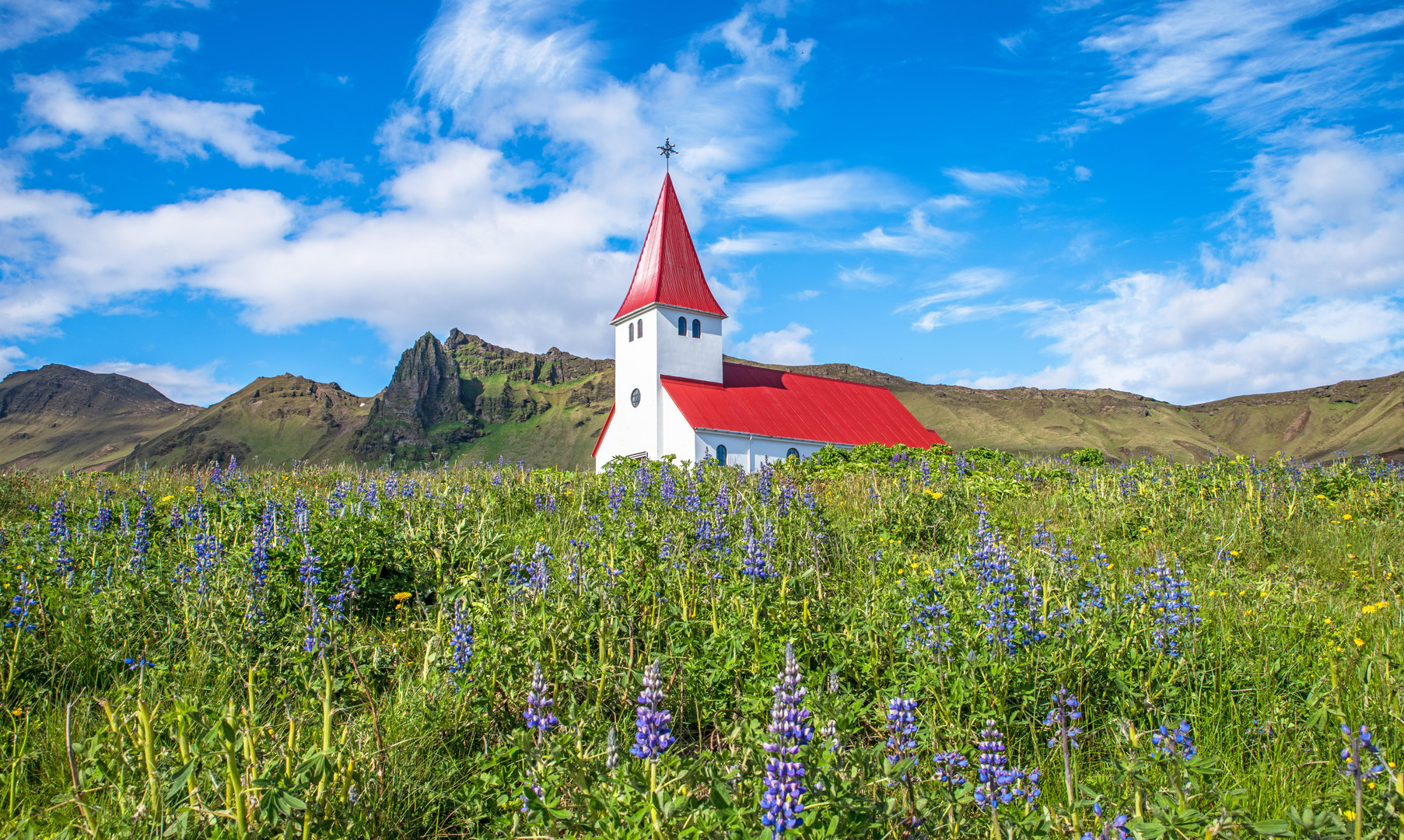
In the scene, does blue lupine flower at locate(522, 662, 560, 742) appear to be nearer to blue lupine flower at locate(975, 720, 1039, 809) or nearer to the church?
blue lupine flower at locate(975, 720, 1039, 809)

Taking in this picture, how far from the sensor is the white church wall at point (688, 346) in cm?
3888

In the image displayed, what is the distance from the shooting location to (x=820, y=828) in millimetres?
2059

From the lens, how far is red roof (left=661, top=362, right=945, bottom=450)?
37.6 m

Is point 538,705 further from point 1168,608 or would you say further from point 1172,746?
point 1168,608

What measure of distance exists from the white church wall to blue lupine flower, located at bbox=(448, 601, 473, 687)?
35.3m

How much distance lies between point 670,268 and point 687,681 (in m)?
37.6

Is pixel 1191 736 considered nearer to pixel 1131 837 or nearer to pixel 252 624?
pixel 1131 837

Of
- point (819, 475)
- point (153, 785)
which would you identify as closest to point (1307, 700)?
point (153, 785)

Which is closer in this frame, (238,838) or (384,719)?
(238,838)

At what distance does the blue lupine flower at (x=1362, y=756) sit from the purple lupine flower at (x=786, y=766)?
1.42 m

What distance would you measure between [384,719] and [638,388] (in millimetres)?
36593

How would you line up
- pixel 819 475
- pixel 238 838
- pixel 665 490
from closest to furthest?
1. pixel 238 838
2. pixel 665 490
3. pixel 819 475

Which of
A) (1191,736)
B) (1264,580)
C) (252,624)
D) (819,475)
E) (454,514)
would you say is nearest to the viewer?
(1191,736)

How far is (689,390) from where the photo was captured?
38.2 m
